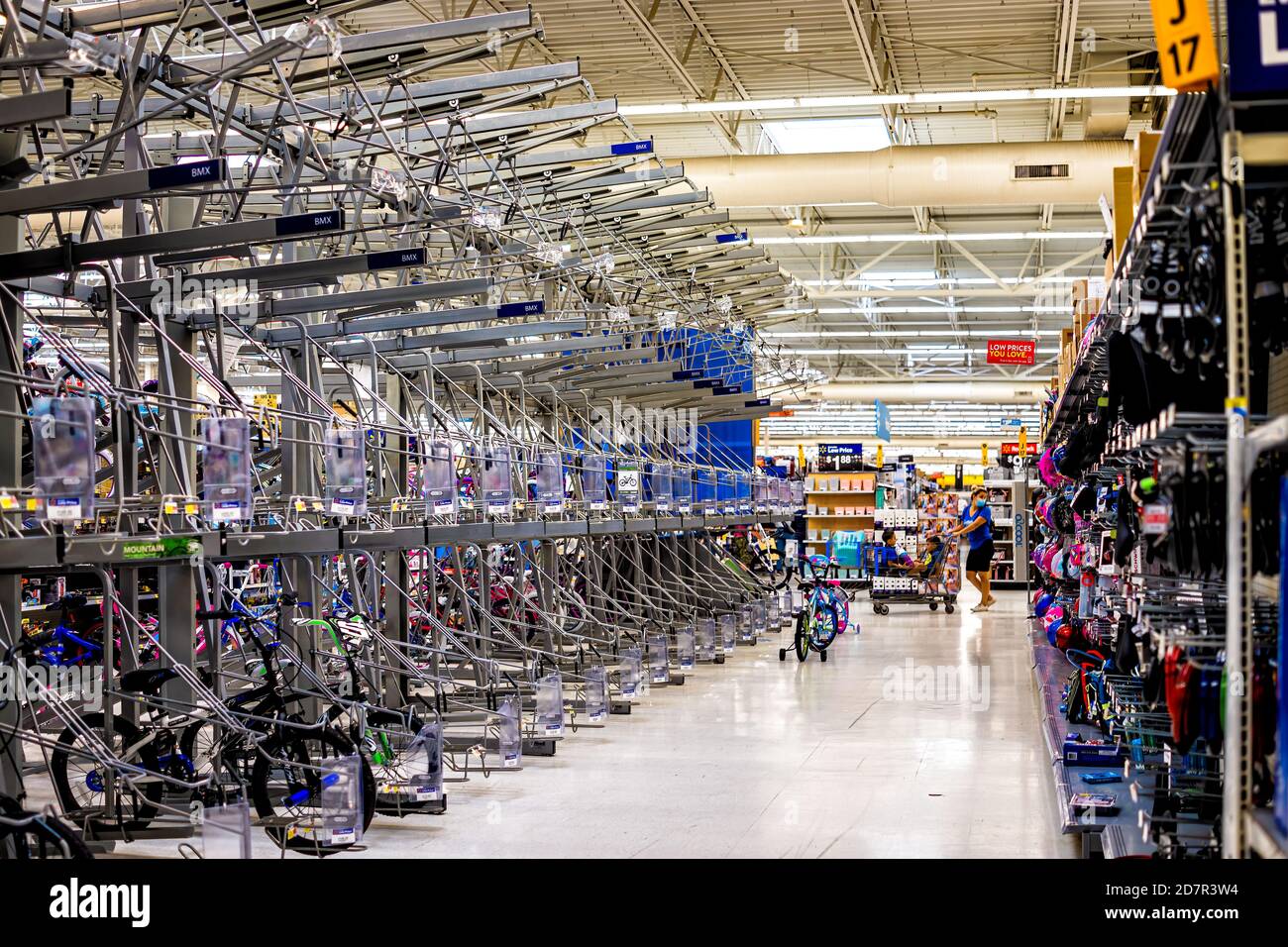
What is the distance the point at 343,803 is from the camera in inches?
225

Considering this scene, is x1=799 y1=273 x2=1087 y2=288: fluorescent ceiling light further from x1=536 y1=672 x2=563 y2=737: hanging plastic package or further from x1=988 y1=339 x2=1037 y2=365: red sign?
x1=536 y1=672 x2=563 y2=737: hanging plastic package

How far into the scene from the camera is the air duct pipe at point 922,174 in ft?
44.0

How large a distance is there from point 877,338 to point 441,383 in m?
18.7

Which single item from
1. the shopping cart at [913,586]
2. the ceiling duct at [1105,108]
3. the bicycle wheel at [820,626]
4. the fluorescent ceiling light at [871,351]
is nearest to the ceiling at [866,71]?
the ceiling duct at [1105,108]

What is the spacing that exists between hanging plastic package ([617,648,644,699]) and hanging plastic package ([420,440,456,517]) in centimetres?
309

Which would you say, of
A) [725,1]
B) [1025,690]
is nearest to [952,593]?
[1025,690]

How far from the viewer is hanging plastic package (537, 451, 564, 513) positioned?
9445 millimetres

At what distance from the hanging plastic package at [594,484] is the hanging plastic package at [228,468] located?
213 inches

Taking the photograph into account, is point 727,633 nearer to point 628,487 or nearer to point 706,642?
point 706,642

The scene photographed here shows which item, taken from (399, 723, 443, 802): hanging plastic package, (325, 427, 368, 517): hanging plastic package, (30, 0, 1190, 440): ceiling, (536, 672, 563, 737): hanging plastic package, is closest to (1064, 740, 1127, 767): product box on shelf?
(399, 723, 443, 802): hanging plastic package

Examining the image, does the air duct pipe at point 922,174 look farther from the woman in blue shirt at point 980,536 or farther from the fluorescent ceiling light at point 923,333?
the fluorescent ceiling light at point 923,333
